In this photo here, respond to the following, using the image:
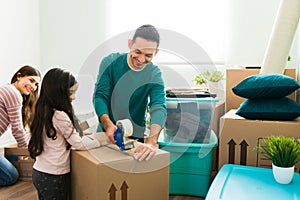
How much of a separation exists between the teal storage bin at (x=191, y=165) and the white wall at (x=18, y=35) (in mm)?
1896

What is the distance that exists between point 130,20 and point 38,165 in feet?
6.33

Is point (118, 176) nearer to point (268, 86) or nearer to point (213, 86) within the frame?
point (268, 86)

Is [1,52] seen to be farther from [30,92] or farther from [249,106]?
[249,106]

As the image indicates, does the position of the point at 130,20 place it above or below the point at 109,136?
above

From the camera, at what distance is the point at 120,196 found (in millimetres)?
1136

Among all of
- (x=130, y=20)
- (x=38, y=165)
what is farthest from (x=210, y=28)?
(x=38, y=165)

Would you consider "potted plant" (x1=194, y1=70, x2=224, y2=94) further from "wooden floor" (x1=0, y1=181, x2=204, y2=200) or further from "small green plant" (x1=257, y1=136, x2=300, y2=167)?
"small green plant" (x1=257, y1=136, x2=300, y2=167)

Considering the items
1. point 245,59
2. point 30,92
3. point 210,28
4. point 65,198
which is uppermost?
point 210,28

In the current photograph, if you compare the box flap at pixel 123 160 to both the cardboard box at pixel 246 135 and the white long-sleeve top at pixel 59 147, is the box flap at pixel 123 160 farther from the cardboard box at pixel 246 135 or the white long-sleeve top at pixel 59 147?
the cardboard box at pixel 246 135

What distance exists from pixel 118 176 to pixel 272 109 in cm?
69

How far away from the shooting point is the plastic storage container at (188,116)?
1802 mm

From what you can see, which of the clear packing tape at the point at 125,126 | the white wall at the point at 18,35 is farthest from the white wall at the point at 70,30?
the clear packing tape at the point at 125,126

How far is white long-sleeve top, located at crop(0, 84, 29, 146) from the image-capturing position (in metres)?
1.91

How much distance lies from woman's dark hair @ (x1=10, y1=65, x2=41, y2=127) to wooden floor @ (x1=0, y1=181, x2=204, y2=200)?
1.32ft
